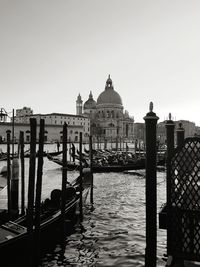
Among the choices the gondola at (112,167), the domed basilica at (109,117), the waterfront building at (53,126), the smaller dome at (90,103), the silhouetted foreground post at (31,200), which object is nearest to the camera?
the silhouetted foreground post at (31,200)

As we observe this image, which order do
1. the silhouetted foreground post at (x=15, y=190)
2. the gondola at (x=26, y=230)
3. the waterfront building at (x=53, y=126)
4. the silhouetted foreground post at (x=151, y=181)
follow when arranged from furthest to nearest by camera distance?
the waterfront building at (x=53, y=126) → the silhouetted foreground post at (x=15, y=190) → the gondola at (x=26, y=230) → the silhouetted foreground post at (x=151, y=181)

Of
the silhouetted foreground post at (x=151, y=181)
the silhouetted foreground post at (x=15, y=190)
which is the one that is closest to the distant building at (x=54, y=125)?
the silhouetted foreground post at (x=15, y=190)

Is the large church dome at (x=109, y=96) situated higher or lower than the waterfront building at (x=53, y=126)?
higher

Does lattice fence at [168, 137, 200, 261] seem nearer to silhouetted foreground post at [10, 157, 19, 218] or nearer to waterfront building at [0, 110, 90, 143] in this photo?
silhouetted foreground post at [10, 157, 19, 218]

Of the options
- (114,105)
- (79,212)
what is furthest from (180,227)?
(114,105)

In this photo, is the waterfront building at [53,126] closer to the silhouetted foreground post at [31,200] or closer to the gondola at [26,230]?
the gondola at [26,230]

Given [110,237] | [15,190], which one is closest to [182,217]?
[110,237]

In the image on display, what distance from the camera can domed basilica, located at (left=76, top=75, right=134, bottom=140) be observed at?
274ft

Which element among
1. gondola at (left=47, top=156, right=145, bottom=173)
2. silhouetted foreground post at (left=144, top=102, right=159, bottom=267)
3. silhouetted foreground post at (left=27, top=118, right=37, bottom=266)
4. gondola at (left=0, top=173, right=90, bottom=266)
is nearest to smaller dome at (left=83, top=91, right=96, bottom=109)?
gondola at (left=47, top=156, right=145, bottom=173)

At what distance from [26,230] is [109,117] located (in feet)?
265

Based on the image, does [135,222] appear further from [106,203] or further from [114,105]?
[114,105]

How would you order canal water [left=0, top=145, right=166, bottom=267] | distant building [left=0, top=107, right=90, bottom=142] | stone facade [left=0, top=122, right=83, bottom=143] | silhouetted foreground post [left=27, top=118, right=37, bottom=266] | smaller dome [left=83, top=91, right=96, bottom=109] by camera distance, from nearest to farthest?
silhouetted foreground post [left=27, top=118, right=37, bottom=266], canal water [left=0, top=145, right=166, bottom=267], stone facade [left=0, top=122, right=83, bottom=143], distant building [left=0, top=107, right=90, bottom=142], smaller dome [left=83, top=91, right=96, bottom=109]

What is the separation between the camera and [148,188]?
3.61 metres

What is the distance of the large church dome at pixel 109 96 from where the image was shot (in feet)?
274
